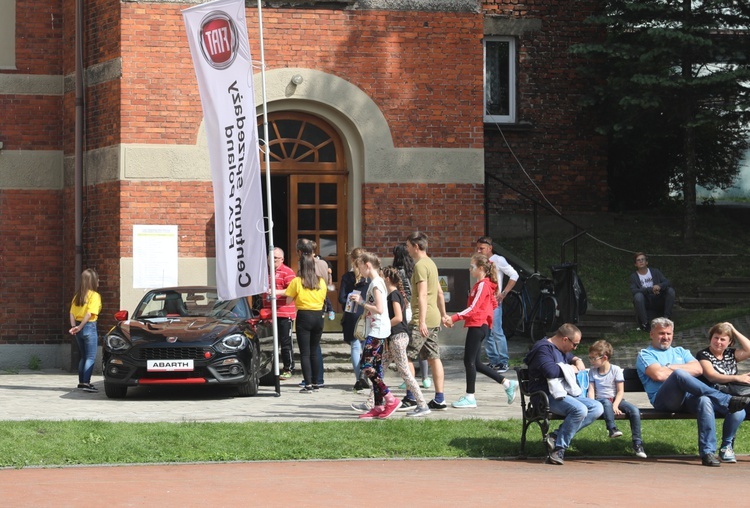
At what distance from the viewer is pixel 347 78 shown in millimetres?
19156

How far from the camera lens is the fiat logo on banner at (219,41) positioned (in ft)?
50.2

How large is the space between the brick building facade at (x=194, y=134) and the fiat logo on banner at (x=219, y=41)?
137 inches

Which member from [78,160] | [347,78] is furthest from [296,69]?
[78,160]

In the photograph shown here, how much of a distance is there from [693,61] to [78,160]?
1179cm

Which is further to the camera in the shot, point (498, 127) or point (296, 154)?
point (498, 127)

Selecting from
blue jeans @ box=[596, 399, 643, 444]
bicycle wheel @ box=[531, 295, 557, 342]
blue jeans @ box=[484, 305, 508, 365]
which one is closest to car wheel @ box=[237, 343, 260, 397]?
blue jeans @ box=[484, 305, 508, 365]

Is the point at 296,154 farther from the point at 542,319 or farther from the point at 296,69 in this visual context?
the point at 542,319

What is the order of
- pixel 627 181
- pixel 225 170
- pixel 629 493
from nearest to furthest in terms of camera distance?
pixel 629 493 < pixel 225 170 < pixel 627 181

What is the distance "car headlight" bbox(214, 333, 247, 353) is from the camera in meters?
15.1

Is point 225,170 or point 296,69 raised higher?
point 296,69

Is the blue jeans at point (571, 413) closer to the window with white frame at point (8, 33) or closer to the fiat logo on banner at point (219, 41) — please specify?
the fiat logo on banner at point (219, 41)

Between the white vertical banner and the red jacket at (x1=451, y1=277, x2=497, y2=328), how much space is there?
101 inches

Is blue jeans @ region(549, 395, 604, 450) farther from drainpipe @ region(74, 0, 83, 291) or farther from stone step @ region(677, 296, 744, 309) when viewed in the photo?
stone step @ region(677, 296, 744, 309)

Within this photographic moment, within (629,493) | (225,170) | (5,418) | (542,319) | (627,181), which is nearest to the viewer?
(629,493)
